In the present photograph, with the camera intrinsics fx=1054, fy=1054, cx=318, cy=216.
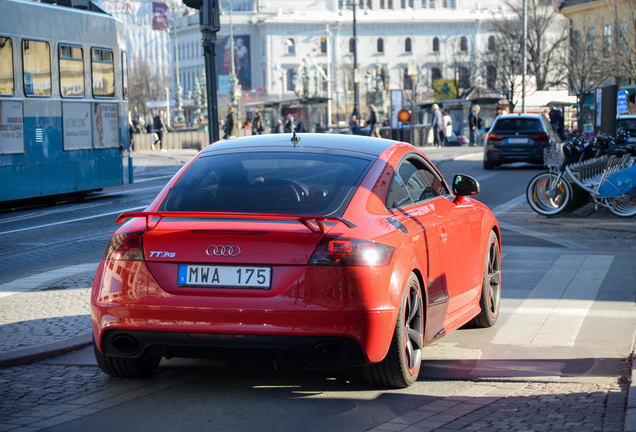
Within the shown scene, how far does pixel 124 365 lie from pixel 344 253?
1.49 metres

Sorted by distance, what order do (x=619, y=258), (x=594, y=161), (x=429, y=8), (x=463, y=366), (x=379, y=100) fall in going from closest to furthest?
1. (x=463, y=366)
2. (x=619, y=258)
3. (x=594, y=161)
4. (x=379, y=100)
5. (x=429, y=8)

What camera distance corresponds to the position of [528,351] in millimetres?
6645

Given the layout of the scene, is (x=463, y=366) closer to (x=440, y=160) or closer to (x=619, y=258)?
(x=619, y=258)

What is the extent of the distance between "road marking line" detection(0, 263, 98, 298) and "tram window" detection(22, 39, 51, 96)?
7.70 meters

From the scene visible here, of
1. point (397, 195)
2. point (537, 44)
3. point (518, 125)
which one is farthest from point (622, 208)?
point (537, 44)

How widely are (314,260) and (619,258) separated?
6.88m

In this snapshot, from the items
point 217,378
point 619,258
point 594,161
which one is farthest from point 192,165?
point 594,161

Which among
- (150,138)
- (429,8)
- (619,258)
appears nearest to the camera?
(619,258)

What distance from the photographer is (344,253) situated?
205 inches

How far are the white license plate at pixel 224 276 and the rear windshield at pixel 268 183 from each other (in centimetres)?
44

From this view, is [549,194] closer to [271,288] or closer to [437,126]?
[271,288]

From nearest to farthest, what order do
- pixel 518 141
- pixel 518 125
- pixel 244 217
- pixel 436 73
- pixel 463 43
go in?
pixel 244 217 < pixel 518 141 < pixel 518 125 < pixel 436 73 < pixel 463 43

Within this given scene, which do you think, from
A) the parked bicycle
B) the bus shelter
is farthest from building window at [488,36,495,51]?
the parked bicycle

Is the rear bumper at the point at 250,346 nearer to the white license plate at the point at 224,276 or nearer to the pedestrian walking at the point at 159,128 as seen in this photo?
the white license plate at the point at 224,276
